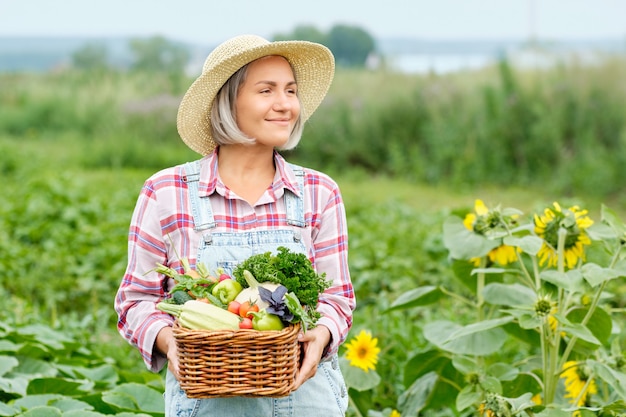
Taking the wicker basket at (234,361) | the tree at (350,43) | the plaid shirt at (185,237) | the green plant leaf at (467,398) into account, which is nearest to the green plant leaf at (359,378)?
the green plant leaf at (467,398)

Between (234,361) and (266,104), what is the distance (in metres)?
0.66

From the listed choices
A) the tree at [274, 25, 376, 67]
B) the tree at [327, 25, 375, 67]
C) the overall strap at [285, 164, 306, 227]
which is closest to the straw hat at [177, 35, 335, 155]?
the overall strap at [285, 164, 306, 227]

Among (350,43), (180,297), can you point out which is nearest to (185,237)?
(180,297)

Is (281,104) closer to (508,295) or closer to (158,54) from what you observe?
(508,295)

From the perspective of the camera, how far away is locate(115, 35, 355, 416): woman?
2221 mm

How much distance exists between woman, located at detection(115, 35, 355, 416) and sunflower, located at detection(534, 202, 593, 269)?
0.84m

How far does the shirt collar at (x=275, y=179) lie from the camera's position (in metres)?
2.30

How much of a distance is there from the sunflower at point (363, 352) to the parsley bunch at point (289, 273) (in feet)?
3.55

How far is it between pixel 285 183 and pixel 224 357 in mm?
552

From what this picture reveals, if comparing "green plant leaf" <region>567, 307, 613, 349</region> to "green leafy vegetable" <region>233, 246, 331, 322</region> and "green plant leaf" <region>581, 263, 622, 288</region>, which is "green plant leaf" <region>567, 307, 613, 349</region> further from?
"green leafy vegetable" <region>233, 246, 331, 322</region>

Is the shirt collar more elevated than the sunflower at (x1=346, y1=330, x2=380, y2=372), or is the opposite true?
the shirt collar

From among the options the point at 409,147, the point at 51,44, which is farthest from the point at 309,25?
the point at 51,44

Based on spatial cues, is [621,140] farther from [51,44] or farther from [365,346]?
[51,44]

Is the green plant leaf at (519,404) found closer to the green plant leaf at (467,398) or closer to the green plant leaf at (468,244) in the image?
the green plant leaf at (467,398)
